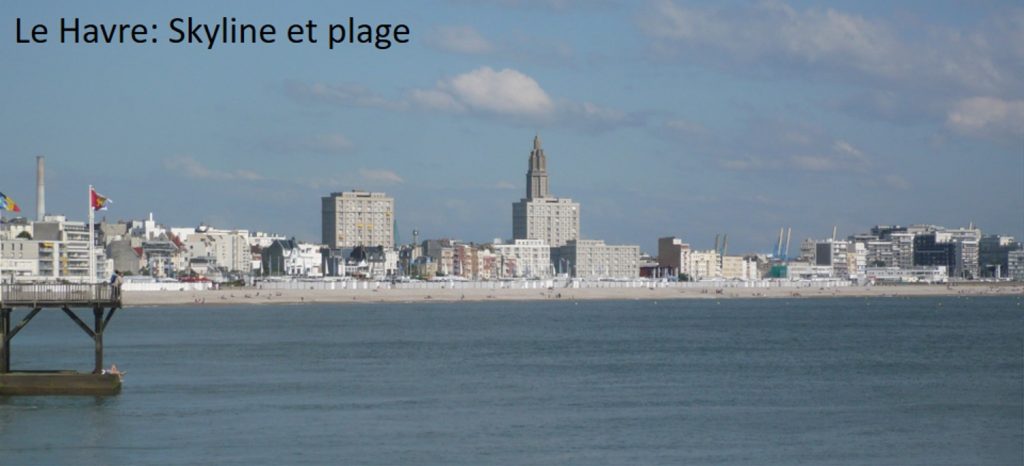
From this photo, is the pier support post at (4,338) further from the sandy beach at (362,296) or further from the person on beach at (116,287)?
the sandy beach at (362,296)

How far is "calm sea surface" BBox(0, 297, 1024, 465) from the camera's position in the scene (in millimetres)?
29656

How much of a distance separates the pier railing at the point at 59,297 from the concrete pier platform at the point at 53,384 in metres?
1.82

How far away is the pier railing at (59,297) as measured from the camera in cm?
3859

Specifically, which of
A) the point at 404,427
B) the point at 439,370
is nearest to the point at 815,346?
the point at 439,370

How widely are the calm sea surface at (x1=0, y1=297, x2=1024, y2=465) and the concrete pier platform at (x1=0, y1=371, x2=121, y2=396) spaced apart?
69 centimetres

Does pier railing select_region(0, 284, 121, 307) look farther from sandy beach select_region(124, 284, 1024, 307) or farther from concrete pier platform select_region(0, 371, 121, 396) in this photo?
sandy beach select_region(124, 284, 1024, 307)

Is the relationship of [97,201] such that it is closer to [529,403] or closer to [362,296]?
[529,403]

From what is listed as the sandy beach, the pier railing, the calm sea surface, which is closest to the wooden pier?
the pier railing

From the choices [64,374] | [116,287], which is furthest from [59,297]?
[64,374]

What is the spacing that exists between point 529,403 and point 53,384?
11991mm

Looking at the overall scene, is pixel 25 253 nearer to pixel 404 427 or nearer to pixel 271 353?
pixel 271 353

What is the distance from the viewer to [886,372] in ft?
161

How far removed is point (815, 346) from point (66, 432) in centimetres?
4028

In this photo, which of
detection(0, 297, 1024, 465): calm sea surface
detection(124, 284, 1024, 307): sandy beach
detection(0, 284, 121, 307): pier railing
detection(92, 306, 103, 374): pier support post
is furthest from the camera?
detection(124, 284, 1024, 307): sandy beach
